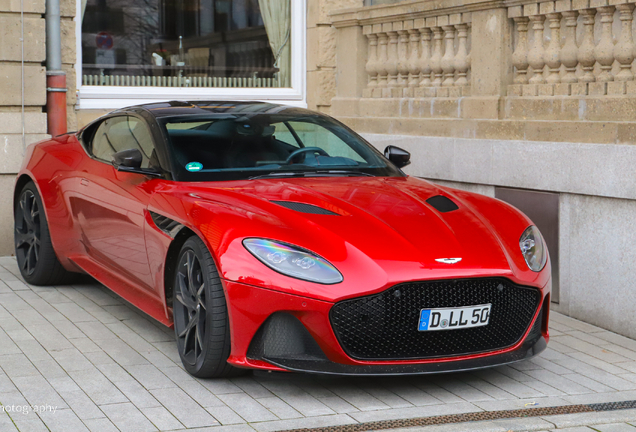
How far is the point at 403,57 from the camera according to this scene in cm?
882

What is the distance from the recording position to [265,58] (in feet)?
35.4

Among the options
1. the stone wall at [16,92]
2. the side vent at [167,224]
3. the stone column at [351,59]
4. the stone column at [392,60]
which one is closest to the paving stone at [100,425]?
the side vent at [167,224]

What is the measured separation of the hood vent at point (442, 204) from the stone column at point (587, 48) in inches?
79.5

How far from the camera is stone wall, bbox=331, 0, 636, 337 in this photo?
6.17 m

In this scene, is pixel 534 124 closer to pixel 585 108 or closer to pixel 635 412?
A: pixel 585 108

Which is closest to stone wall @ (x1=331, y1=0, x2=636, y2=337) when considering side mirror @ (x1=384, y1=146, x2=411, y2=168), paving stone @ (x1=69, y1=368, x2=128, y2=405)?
side mirror @ (x1=384, y1=146, x2=411, y2=168)

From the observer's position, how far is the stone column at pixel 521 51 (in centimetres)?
721

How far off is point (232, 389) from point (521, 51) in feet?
13.3

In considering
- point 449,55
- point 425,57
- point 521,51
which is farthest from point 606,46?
point 425,57

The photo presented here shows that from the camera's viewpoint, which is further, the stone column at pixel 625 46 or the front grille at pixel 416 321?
the stone column at pixel 625 46

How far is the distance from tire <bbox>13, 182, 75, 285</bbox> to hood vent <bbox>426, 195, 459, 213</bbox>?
3.19 metres

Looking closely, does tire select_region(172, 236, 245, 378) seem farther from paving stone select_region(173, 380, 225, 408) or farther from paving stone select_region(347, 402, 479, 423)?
paving stone select_region(347, 402, 479, 423)

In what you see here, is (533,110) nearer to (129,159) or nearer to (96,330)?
(129,159)

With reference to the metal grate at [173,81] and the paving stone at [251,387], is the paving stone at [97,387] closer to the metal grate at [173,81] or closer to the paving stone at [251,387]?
the paving stone at [251,387]
